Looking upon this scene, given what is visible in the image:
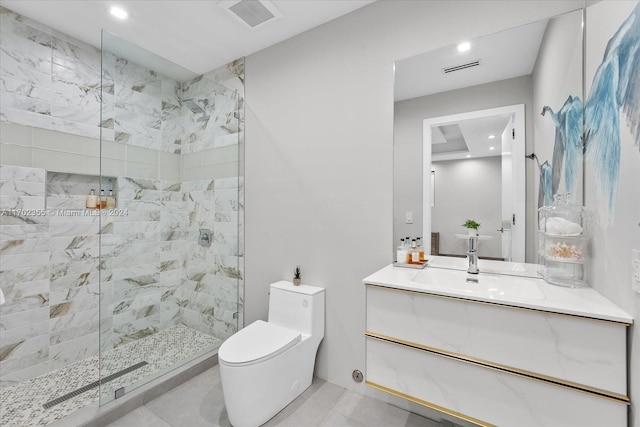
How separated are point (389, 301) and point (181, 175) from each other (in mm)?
1945

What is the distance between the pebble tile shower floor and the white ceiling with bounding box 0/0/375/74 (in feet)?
7.61

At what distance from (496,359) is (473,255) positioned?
632 mm

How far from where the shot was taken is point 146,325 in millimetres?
2111

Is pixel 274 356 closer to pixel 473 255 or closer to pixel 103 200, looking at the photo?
pixel 473 255

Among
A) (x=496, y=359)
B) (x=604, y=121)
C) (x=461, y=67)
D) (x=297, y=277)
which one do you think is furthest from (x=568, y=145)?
(x=297, y=277)

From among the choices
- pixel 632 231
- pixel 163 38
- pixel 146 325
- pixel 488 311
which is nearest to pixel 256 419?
pixel 146 325

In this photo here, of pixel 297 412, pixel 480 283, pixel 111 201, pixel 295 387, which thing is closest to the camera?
pixel 480 283

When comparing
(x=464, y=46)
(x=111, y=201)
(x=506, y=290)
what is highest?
(x=464, y=46)

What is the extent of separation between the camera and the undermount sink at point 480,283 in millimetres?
1325

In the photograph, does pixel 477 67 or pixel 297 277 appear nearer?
Answer: pixel 477 67

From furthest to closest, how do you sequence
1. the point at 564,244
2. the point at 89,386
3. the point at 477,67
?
the point at 89,386, the point at 477,67, the point at 564,244

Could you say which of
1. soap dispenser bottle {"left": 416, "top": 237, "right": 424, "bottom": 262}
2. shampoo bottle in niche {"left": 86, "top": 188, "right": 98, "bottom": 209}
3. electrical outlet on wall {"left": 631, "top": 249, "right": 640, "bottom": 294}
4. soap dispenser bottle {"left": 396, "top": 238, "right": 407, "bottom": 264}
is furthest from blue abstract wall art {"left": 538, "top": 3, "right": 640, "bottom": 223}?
shampoo bottle in niche {"left": 86, "top": 188, "right": 98, "bottom": 209}

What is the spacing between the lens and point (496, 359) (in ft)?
Result: 3.75

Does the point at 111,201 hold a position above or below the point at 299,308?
above
